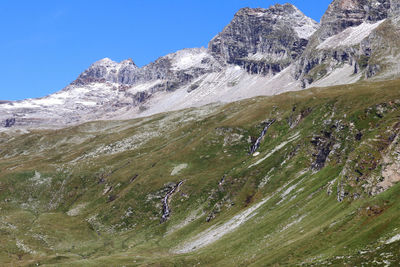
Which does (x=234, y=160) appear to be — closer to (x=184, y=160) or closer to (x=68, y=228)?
(x=184, y=160)

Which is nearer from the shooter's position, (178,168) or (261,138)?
(178,168)

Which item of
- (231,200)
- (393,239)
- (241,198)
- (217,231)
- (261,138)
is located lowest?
(217,231)

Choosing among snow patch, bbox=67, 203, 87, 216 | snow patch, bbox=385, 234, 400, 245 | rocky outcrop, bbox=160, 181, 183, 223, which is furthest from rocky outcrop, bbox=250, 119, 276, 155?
snow patch, bbox=385, 234, 400, 245

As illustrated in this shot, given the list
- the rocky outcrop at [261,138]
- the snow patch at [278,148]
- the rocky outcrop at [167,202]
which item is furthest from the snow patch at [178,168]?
the snow patch at [278,148]

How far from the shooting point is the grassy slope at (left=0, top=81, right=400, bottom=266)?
5962 centimetres

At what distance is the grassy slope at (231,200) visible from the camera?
59.6m

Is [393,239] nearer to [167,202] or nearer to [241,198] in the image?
[241,198]

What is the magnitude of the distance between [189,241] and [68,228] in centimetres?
5496

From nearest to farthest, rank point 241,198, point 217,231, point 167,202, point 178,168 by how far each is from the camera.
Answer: point 217,231, point 241,198, point 167,202, point 178,168

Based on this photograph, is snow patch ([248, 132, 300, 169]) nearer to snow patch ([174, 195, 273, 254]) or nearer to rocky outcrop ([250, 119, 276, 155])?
rocky outcrop ([250, 119, 276, 155])

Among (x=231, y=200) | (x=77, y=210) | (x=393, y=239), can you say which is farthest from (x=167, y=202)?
(x=393, y=239)

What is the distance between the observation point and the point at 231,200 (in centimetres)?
12688

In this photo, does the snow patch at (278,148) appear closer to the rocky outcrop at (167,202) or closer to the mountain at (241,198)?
the mountain at (241,198)

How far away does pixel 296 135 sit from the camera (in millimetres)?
141250
